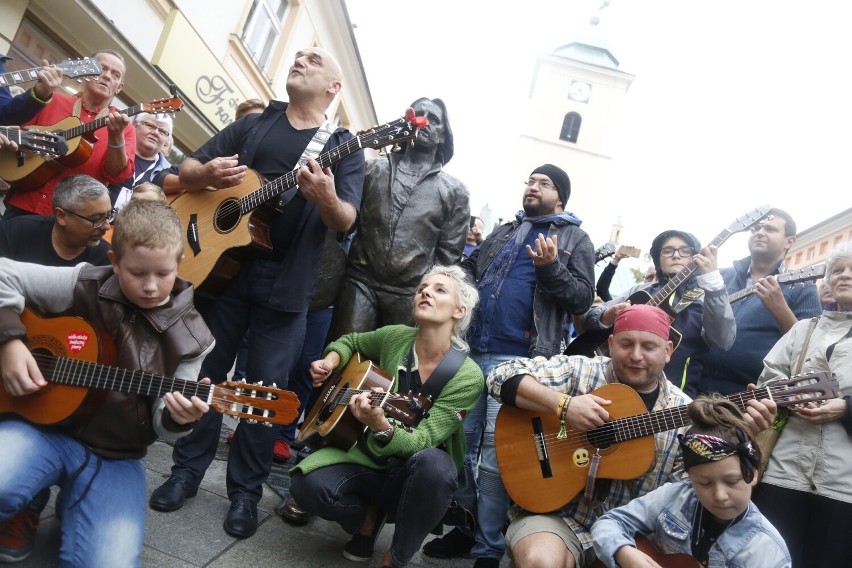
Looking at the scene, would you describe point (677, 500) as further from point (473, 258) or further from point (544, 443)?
point (473, 258)

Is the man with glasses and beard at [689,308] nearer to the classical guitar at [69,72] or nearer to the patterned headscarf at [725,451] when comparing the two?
the patterned headscarf at [725,451]

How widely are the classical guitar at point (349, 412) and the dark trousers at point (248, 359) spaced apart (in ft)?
0.75

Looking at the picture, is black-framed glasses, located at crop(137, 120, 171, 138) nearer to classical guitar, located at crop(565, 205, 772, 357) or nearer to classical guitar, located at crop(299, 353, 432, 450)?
classical guitar, located at crop(299, 353, 432, 450)

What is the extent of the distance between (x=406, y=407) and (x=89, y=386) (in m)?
1.27

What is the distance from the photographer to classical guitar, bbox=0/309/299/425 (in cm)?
212

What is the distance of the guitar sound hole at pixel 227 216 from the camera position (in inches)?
122

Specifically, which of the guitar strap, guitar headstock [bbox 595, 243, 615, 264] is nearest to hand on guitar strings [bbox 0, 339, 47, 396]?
the guitar strap

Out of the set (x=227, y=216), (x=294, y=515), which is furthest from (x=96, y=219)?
(x=294, y=515)

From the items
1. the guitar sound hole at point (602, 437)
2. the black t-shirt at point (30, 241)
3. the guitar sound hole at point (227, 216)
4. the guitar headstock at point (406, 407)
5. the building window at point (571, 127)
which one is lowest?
the guitar headstock at point (406, 407)

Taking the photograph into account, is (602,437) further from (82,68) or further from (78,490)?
(82,68)

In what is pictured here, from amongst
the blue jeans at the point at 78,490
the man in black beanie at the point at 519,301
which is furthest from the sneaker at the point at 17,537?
the man in black beanie at the point at 519,301

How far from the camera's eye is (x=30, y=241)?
2.88m

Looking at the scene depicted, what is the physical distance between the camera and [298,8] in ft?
40.0

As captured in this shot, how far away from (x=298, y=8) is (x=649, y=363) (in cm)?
1173
